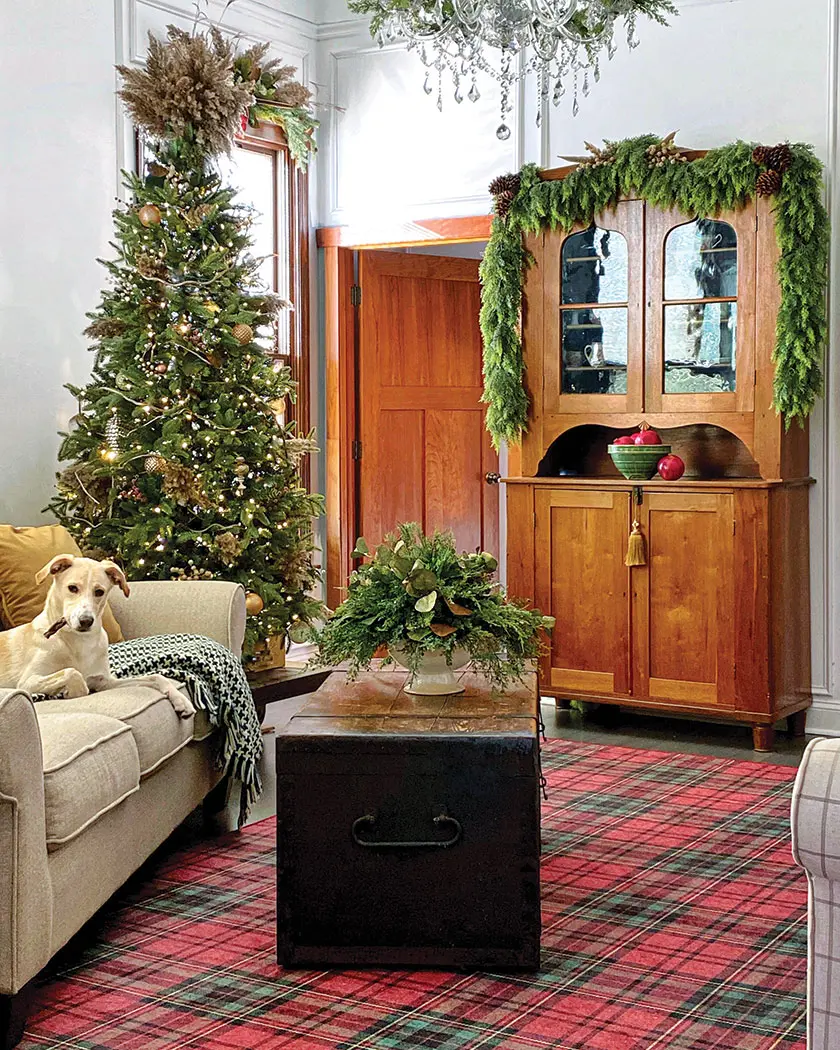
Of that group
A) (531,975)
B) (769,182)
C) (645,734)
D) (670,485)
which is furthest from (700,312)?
(531,975)

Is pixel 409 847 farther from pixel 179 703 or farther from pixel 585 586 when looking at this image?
pixel 585 586

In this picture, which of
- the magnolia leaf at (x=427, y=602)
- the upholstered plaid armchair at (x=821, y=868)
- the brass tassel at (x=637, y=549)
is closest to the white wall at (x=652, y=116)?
the brass tassel at (x=637, y=549)

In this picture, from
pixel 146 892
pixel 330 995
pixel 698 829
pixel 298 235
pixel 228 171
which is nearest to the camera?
pixel 330 995

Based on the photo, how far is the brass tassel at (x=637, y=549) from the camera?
5188 mm

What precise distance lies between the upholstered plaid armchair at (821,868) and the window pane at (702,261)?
335cm

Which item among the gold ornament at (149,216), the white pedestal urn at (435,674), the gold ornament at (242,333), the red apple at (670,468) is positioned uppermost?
the gold ornament at (149,216)

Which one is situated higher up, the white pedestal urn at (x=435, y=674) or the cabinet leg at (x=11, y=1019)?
the white pedestal urn at (x=435, y=674)

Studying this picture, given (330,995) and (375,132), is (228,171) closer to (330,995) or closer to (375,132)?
(375,132)

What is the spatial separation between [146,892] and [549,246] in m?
3.18

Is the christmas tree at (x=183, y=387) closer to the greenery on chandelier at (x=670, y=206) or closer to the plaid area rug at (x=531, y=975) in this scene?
the greenery on chandelier at (x=670, y=206)

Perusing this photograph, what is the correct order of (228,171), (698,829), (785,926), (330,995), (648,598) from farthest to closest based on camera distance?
(228,171) < (648,598) < (698,829) < (785,926) < (330,995)

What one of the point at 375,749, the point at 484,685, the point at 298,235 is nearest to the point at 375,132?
the point at 298,235

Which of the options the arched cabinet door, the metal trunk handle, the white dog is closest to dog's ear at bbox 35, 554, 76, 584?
the white dog

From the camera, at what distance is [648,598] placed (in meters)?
5.21
